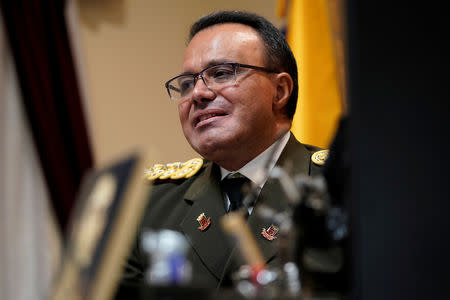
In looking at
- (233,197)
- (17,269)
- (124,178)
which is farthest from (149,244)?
(17,269)

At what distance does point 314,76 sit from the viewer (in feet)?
6.73

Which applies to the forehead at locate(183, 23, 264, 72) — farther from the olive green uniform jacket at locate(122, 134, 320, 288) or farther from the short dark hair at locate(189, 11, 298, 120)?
the olive green uniform jacket at locate(122, 134, 320, 288)

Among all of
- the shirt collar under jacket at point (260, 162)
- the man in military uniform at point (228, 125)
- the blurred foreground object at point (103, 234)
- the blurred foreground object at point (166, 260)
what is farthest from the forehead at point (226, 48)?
the blurred foreground object at point (166, 260)

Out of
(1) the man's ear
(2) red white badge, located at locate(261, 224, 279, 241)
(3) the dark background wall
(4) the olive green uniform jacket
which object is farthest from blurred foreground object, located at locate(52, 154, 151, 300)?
(1) the man's ear

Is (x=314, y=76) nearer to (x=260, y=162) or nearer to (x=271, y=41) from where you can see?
(x=271, y=41)

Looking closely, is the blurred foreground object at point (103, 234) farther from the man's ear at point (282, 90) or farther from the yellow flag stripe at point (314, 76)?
the yellow flag stripe at point (314, 76)

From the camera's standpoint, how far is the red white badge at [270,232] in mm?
1231

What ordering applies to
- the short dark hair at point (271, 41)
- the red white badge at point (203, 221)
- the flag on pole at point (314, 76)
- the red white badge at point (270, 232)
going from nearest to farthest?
the red white badge at point (270, 232)
the red white badge at point (203, 221)
the short dark hair at point (271, 41)
the flag on pole at point (314, 76)

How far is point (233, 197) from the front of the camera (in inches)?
57.3

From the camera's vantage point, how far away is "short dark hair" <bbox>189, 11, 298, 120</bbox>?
A: 1640mm

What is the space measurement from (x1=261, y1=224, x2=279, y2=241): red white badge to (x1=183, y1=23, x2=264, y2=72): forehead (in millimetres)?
551

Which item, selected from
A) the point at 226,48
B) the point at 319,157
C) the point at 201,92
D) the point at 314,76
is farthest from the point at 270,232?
the point at 314,76

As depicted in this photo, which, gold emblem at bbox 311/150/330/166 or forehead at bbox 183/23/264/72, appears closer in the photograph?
gold emblem at bbox 311/150/330/166

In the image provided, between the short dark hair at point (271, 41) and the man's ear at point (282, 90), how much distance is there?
0.02 m
